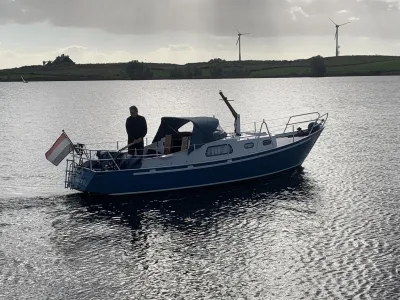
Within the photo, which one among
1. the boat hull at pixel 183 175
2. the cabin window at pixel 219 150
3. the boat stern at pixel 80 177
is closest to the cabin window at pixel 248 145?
the boat hull at pixel 183 175

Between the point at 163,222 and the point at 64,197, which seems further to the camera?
the point at 64,197

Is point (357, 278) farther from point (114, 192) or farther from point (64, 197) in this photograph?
point (64, 197)

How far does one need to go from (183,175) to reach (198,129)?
2757mm

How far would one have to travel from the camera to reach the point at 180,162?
31.8 meters

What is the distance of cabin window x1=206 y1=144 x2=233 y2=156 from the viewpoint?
106 ft

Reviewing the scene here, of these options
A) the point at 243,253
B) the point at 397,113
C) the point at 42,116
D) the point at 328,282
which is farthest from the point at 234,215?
the point at 42,116

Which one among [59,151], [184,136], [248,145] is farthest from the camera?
[248,145]

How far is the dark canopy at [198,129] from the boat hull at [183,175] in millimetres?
1500

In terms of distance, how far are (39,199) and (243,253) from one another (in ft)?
43.4

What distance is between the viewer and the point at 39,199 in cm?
3070

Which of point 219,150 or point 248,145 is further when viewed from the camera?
point 248,145

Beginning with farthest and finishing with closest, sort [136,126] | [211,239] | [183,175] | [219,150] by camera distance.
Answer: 1. [219,150]
2. [183,175]
3. [136,126]
4. [211,239]

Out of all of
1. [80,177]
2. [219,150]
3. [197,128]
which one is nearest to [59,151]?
[80,177]

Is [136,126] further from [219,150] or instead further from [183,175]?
[219,150]
